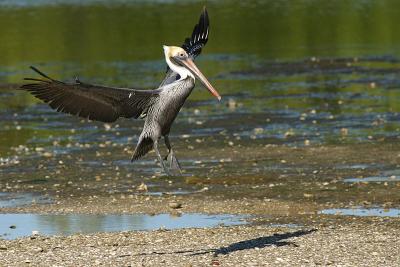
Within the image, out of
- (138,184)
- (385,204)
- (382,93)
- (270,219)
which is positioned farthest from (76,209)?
(382,93)

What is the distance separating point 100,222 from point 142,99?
2532 mm

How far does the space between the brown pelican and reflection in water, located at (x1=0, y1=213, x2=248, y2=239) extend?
1.33 metres

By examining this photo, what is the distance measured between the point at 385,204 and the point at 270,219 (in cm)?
175

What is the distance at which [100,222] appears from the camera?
650 inches

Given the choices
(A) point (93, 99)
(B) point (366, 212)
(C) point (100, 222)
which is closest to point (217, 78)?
(C) point (100, 222)

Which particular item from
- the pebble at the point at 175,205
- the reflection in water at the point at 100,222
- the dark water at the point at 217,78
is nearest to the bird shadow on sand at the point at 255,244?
the reflection in water at the point at 100,222

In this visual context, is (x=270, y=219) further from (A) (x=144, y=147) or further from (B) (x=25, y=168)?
(B) (x=25, y=168)

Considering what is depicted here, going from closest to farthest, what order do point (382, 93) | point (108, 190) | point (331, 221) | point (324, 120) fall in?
point (331, 221) → point (108, 190) → point (324, 120) → point (382, 93)

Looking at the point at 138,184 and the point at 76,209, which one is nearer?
the point at 76,209

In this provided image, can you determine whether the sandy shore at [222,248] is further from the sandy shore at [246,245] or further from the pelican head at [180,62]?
the pelican head at [180,62]

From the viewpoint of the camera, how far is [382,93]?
91.5 ft

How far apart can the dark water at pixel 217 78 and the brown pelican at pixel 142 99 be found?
14.0 ft

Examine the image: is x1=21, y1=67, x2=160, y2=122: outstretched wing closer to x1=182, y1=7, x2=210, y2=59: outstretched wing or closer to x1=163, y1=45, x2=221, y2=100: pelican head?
x1=163, y1=45, x2=221, y2=100: pelican head

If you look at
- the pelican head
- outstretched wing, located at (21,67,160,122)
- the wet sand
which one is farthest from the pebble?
the pelican head
